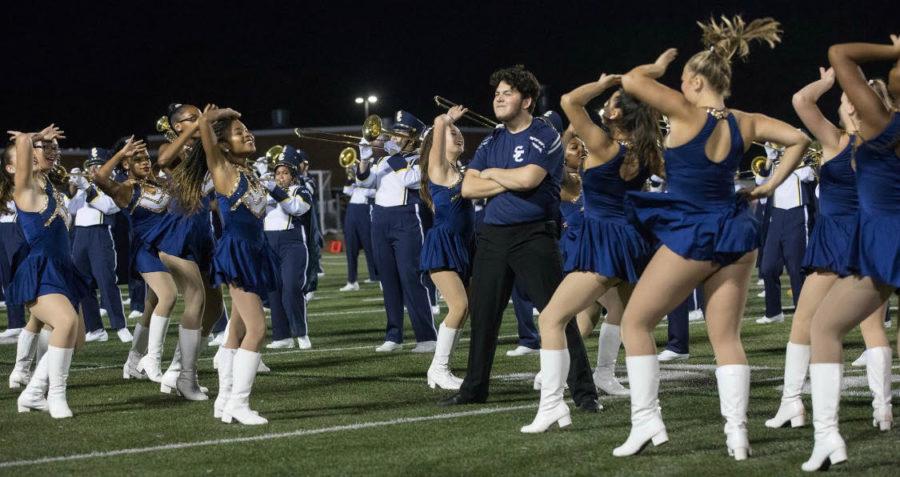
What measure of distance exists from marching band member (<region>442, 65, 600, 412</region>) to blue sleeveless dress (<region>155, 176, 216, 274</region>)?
2228 millimetres

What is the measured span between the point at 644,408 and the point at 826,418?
80cm

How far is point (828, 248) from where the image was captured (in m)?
6.39

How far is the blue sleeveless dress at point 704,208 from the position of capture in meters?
5.22

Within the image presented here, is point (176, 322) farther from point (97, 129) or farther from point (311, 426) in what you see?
point (97, 129)

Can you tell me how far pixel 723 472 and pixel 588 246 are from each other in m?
1.64

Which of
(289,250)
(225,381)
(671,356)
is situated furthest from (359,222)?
(225,381)

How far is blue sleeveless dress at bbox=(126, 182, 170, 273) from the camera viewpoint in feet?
28.8

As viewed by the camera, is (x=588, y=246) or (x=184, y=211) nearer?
(x=588, y=246)

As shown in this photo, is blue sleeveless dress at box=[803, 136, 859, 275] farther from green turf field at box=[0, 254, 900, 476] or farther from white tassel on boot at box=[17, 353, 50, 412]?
white tassel on boot at box=[17, 353, 50, 412]

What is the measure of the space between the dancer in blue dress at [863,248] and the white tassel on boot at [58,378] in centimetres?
433

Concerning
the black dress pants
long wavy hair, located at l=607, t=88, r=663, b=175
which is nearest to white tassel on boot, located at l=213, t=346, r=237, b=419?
the black dress pants

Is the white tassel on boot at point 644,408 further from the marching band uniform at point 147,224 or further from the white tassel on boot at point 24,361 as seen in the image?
the white tassel on boot at point 24,361

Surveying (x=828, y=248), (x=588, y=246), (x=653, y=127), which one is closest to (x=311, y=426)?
(x=588, y=246)

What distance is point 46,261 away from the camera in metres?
7.42
